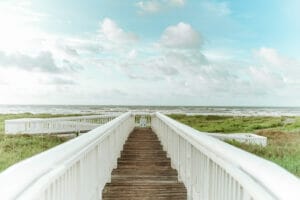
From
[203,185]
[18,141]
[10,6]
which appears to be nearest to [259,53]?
[10,6]

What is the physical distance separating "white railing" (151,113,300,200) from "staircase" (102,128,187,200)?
14.6 inches

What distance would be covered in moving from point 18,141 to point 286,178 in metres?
11.8

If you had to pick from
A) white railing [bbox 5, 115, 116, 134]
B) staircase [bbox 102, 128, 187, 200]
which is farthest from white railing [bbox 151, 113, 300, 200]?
white railing [bbox 5, 115, 116, 134]

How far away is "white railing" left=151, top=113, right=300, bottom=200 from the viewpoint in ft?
5.79

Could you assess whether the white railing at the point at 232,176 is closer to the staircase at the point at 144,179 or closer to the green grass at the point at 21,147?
the staircase at the point at 144,179

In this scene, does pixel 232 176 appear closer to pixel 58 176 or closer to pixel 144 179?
pixel 58 176

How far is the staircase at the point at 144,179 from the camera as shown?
18.1 ft

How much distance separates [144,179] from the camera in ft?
20.9

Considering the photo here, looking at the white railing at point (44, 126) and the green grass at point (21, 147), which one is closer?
the green grass at point (21, 147)

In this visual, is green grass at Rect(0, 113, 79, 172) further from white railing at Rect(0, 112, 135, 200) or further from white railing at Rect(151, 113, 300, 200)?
white railing at Rect(151, 113, 300, 200)

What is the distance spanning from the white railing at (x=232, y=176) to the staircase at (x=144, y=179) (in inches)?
14.6

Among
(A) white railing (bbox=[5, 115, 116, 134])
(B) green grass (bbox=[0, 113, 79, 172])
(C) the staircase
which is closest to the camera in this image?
(C) the staircase

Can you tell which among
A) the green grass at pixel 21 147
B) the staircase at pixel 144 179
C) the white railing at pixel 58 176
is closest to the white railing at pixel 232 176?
the staircase at pixel 144 179

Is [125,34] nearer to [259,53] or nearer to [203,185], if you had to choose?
[259,53]
